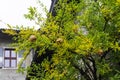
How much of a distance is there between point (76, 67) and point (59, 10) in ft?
2.79

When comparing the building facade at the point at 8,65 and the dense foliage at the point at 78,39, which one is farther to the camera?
the building facade at the point at 8,65

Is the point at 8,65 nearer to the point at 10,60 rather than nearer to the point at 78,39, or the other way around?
the point at 10,60

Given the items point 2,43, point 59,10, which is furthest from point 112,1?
point 2,43

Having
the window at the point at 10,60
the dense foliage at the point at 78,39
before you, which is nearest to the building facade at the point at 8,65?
the window at the point at 10,60

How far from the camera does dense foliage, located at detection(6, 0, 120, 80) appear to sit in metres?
5.43

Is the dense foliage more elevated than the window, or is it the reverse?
the window

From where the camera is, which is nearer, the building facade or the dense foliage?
the dense foliage

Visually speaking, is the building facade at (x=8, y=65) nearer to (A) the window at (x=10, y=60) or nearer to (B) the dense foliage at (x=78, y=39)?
(A) the window at (x=10, y=60)

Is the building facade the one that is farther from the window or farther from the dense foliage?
the dense foliage

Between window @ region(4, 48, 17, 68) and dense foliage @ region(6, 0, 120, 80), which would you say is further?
window @ region(4, 48, 17, 68)

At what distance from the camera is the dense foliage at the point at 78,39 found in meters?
5.43

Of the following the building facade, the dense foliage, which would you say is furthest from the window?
the dense foliage

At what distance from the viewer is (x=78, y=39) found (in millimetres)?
5371

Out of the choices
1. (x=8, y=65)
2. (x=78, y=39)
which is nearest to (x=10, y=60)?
(x=8, y=65)
